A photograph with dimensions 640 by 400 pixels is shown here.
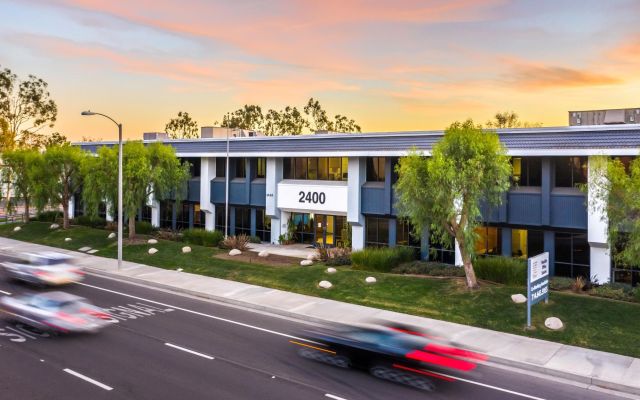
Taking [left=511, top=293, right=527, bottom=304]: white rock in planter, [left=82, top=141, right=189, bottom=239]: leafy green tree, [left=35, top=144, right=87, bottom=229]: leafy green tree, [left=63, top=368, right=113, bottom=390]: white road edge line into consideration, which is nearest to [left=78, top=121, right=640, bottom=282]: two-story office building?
[left=82, top=141, right=189, bottom=239]: leafy green tree

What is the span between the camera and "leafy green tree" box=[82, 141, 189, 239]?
1609 inches

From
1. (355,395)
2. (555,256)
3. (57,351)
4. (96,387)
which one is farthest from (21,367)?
(555,256)

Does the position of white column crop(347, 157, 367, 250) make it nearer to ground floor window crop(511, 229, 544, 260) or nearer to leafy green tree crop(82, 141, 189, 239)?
ground floor window crop(511, 229, 544, 260)

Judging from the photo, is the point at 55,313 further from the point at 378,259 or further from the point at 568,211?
the point at 568,211

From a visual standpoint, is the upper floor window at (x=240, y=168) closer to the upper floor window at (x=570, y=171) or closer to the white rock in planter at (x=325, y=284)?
the white rock in planter at (x=325, y=284)

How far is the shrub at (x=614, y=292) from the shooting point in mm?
23438

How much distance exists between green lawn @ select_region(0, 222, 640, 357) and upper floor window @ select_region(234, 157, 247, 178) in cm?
1112

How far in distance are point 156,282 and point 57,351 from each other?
12.1 m

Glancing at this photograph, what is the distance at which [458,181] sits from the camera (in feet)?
78.6

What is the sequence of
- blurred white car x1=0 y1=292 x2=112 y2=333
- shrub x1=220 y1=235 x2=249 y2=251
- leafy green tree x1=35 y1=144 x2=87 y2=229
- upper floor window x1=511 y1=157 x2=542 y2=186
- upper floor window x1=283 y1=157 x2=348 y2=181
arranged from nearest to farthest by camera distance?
blurred white car x1=0 y1=292 x2=112 y2=333
upper floor window x1=511 y1=157 x2=542 y2=186
shrub x1=220 y1=235 x2=249 y2=251
upper floor window x1=283 y1=157 x2=348 y2=181
leafy green tree x1=35 y1=144 x2=87 y2=229

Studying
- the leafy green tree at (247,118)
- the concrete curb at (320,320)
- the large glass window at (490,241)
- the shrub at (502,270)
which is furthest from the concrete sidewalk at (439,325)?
the leafy green tree at (247,118)

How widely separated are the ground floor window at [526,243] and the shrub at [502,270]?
139 inches

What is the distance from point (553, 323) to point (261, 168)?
2829 cm

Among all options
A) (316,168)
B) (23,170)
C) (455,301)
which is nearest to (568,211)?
(455,301)
